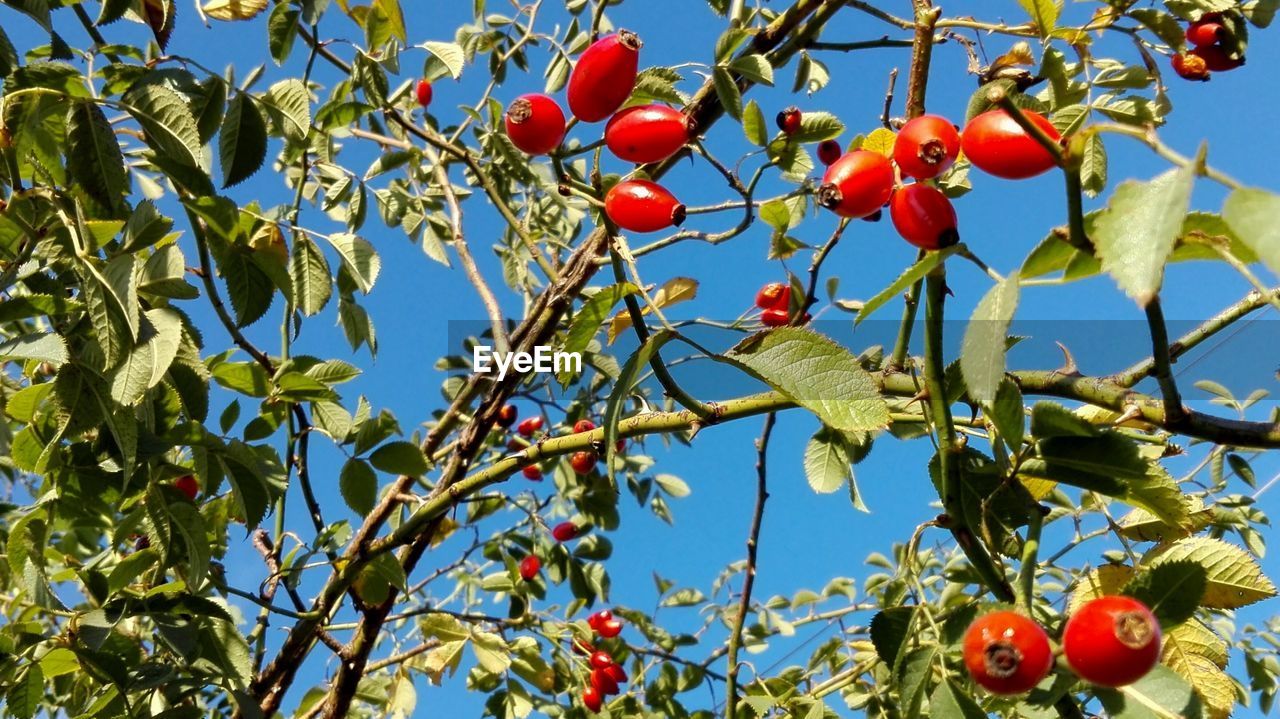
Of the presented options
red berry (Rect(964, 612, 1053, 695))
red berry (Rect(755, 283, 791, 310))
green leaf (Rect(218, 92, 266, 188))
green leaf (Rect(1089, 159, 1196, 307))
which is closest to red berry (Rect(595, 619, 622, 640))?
red berry (Rect(755, 283, 791, 310))

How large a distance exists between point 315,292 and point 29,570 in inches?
28.0

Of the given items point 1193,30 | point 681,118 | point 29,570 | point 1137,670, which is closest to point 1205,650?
point 1137,670

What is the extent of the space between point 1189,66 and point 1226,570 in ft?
4.35

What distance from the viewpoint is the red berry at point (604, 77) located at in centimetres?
129

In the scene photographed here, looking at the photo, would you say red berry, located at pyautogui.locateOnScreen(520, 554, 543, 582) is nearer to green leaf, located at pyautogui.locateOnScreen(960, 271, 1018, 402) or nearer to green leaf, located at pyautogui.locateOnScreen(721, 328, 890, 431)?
green leaf, located at pyautogui.locateOnScreen(721, 328, 890, 431)

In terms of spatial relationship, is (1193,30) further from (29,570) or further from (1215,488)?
(29,570)

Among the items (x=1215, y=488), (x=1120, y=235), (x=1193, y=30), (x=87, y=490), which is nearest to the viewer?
(x=1120, y=235)

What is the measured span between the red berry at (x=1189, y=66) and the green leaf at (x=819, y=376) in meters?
1.46

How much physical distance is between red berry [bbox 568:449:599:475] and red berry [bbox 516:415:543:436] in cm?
43

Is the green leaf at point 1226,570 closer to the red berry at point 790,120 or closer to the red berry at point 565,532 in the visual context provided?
the red berry at point 790,120

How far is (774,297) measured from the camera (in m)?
2.23

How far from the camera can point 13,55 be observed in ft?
4.67

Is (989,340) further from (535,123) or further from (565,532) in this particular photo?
(565,532)

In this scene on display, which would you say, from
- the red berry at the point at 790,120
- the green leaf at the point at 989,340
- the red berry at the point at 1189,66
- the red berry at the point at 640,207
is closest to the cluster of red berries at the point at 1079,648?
the green leaf at the point at 989,340
